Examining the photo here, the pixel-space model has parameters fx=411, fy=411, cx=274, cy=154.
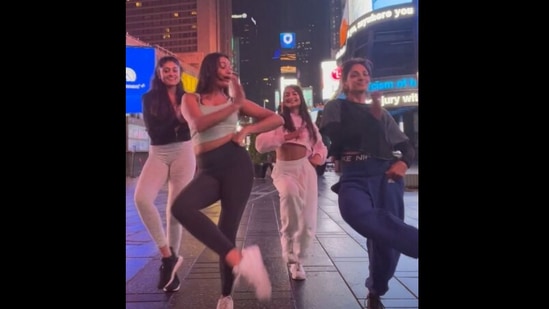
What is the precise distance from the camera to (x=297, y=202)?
2861 millimetres

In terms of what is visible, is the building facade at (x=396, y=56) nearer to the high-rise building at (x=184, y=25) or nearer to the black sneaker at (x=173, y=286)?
the high-rise building at (x=184, y=25)

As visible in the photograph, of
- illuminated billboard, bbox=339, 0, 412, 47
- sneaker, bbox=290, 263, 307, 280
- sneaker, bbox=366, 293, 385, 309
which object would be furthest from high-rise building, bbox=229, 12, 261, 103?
sneaker, bbox=366, 293, 385, 309

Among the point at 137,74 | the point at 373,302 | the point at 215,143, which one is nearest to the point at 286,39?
the point at 215,143

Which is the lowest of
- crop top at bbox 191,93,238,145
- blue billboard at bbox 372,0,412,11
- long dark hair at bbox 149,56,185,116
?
crop top at bbox 191,93,238,145

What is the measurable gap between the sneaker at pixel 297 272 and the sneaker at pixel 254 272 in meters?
0.22

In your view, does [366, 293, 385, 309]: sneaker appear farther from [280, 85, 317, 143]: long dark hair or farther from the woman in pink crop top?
[280, 85, 317, 143]: long dark hair

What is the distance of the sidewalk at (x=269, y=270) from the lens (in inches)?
104

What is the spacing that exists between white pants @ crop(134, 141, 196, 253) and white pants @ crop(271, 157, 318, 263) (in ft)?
2.08

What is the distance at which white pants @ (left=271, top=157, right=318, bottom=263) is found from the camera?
9.37 feet

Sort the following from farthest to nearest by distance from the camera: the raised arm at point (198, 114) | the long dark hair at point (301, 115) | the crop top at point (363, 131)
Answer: the long dark hair at point (301, 115) → the crop top at point (363, 131) → the raised arm at point (198, 114)

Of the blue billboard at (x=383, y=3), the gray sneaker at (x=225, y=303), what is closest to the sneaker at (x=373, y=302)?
the gray sneaker at (x=225, y=303)
